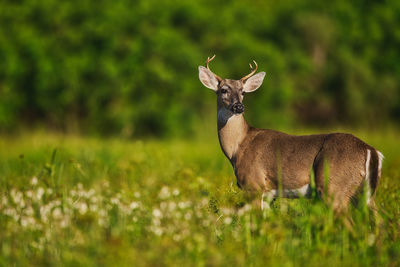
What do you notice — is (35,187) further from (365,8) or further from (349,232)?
(365,8)

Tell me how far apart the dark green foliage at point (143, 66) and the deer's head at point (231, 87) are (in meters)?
11.3

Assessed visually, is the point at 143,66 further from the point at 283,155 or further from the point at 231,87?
the point at 283,155

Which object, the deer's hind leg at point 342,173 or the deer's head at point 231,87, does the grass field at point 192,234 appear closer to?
the deer's hind leg at point 342,173

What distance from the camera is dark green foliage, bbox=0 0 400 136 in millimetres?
20438

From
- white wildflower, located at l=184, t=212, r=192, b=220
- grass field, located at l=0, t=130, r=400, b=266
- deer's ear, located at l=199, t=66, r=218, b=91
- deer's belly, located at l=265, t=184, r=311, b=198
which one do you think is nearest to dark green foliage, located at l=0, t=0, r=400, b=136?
deer's ear, located at l=199, t=66, r=218, b=91

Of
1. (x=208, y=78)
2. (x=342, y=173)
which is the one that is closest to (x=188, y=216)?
(x=342, y=173)

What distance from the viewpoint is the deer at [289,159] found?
461 cm

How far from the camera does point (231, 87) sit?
5.62m

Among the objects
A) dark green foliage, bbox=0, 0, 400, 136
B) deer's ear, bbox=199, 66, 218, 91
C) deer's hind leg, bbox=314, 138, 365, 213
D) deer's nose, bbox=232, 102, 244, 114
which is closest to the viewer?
deer's hind leg, bbox=314, 138, 365, 213

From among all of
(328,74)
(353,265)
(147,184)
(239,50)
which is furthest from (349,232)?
(328,74)

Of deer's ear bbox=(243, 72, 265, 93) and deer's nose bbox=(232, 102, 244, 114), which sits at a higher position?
deer's ear bbox=(243, 72, 265, 93)

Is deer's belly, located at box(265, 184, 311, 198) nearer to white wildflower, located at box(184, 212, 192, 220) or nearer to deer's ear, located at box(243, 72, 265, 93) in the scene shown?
white wildflower, located at box(184, 212, 192, 220)

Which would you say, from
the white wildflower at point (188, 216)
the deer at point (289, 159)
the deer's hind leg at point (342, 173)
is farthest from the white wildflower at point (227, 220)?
the deer's hind leg at point (342, 173)

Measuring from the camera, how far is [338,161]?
4652mm
